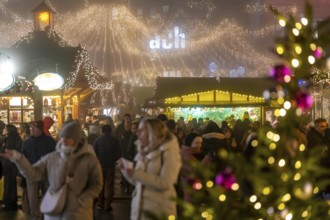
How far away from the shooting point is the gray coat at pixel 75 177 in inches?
297

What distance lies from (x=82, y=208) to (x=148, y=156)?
114cm

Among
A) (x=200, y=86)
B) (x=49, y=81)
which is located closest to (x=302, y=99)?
(x=49, y=81)

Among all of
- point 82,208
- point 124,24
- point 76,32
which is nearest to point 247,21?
point 124,24

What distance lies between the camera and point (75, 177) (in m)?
7.52

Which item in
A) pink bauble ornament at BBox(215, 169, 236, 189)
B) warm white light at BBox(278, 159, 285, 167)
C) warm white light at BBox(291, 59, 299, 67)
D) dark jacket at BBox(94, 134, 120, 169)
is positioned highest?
warm white light at BBox(291, 59, 299, 67)

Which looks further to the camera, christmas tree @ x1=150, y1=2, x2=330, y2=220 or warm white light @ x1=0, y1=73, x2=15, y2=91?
warm white light @ x1=0, y1=73, x2=15, y2=91

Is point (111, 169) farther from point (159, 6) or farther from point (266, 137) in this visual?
point (159, 6)

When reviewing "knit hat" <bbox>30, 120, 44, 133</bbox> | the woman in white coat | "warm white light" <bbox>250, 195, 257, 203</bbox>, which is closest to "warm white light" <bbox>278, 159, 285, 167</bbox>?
"warm white light" <bbox>250, 195, 257, 203</bbox>

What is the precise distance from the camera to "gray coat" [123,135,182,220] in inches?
266

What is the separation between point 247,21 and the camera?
65438 millimetres

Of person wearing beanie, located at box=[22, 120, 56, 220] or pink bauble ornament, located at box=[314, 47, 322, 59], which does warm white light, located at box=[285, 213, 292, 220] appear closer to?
pink bauble ornament, located at box=[314, 47, 322, 59]

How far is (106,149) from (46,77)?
6109 millimetres

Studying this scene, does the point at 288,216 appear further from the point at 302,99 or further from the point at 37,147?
the point at 37,147

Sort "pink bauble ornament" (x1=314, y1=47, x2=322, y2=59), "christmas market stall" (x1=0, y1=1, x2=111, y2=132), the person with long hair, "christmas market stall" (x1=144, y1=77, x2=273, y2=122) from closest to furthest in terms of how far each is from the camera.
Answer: "pink bauble ornament" (x1=314, y1=47, x2=322, y2=59) → the person with long hair → "christmas market stall" (x1=0, y1=1, x2=111, y2=132) → "christmas market stall" (x1=144, y1=77, x2=273, y2=122)
